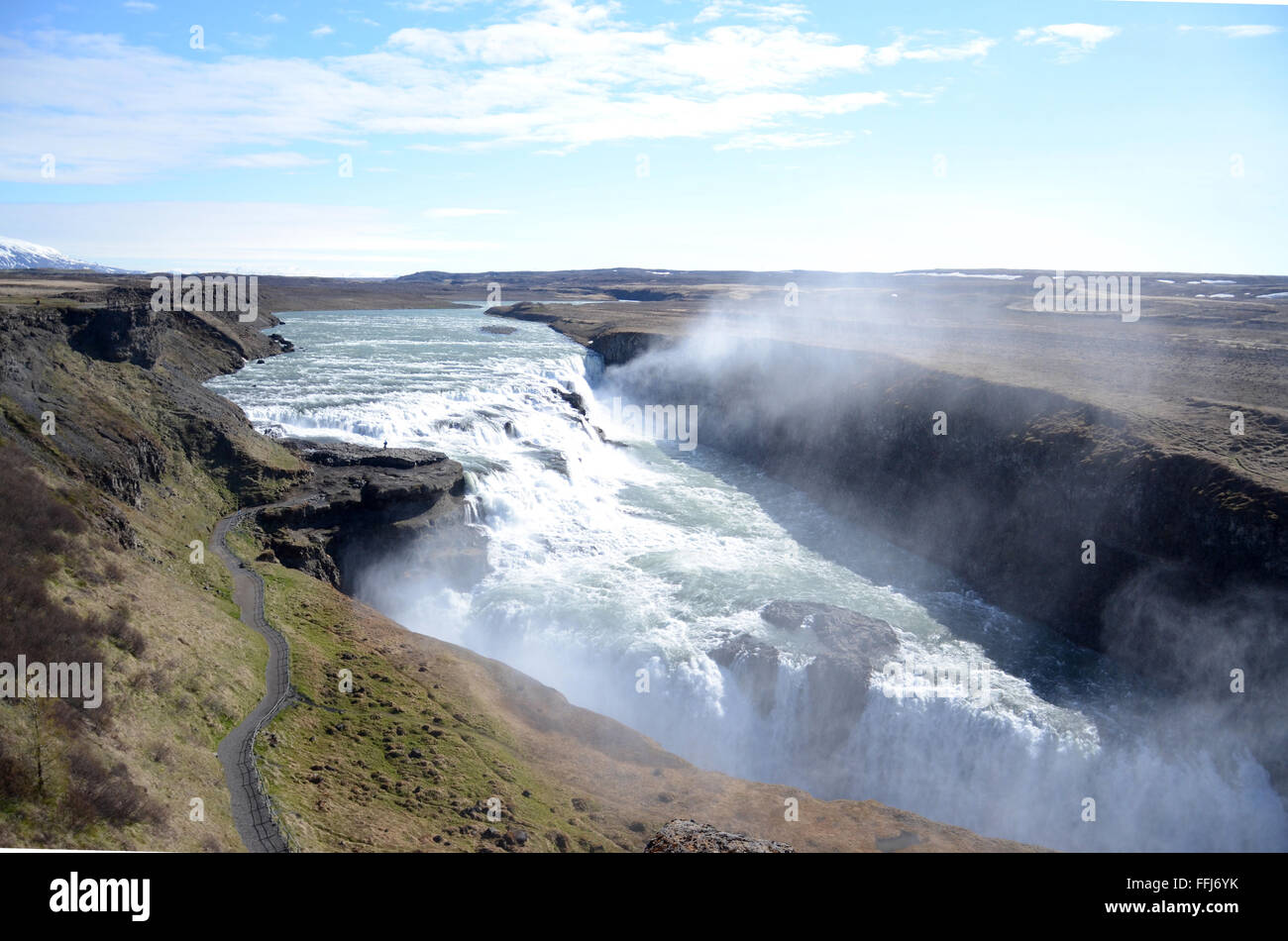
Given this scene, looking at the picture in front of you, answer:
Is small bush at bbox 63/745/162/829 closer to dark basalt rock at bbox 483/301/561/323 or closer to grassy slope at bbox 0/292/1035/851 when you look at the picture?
grassy slope at bbox 0/292/1035/851

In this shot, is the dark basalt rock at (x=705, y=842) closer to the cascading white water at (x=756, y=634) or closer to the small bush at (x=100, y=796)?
the small bush at (x=100, y=796)

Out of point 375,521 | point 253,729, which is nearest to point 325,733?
point 253,729

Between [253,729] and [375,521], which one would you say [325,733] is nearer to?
[253,729]

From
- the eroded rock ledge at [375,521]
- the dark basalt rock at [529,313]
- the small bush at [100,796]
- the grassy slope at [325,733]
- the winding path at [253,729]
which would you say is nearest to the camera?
the small bush at [100,796]

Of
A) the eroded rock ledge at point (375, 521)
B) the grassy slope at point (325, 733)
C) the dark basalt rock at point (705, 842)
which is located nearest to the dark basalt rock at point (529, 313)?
the eroded rock ledge at point (375, 521)

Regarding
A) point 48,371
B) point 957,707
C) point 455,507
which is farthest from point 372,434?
point 957,707
